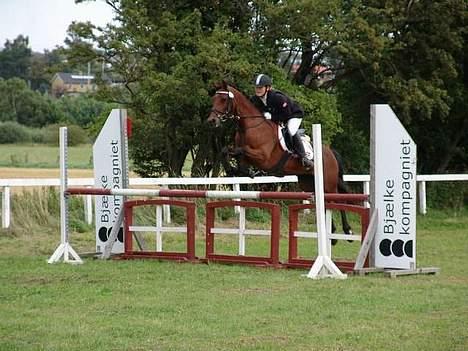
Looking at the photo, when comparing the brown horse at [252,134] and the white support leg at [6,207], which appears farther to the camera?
the white support leg at [6,207]

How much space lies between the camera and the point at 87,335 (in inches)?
284

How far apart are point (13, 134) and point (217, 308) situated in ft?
208

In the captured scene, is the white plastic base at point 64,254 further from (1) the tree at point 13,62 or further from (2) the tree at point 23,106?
(1) the tree at point 13,62

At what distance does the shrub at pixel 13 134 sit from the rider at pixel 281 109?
5795 cm

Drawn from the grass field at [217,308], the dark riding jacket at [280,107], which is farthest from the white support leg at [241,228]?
the dark riding jacket at [280,107]

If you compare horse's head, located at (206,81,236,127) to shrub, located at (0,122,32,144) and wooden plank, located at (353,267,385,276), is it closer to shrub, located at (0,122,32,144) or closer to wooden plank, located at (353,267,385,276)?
wooden plank, located at (353,267,385,276)

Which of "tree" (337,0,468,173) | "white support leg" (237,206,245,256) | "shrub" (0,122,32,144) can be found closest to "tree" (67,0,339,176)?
"tree" (337,0,468,173)

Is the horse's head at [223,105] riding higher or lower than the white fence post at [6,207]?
higher

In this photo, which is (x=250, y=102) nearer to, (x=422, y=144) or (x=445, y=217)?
(x=445, y=217)

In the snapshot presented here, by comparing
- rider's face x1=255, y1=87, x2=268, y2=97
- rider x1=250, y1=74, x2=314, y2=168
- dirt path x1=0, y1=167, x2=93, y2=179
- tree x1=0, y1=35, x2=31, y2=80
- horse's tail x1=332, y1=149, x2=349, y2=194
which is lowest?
dirt path x1=0, y1=167, x2=93, y2=179

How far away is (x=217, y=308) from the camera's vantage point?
8578 millimetres

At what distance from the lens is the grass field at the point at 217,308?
7.00 m

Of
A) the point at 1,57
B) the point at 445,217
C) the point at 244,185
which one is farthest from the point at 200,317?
the point at 1,57

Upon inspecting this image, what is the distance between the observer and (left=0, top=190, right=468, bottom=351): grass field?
23.0 ft
